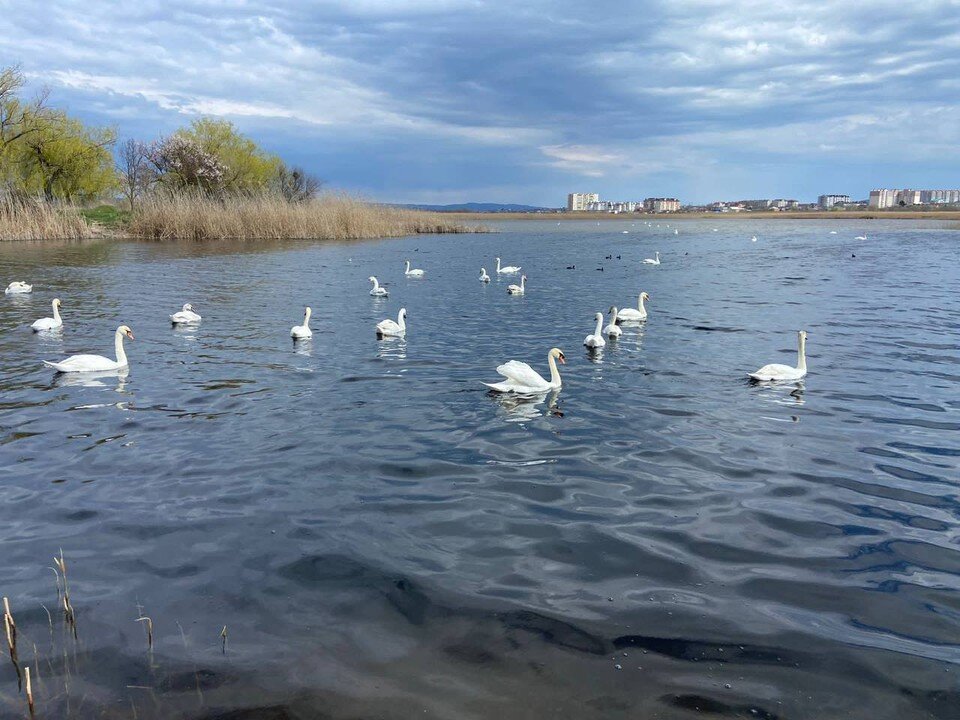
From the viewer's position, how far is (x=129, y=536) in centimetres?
596

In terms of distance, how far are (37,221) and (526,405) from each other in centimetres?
4424

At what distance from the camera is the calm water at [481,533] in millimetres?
4234

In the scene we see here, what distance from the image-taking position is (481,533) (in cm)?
611

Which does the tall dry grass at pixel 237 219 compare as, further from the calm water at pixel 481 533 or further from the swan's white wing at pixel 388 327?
the calm water at pixel 481 533

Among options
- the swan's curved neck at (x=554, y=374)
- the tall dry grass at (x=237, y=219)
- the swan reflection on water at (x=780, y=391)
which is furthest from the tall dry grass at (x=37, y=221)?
the swan reflection on water at (x=780, y=391)

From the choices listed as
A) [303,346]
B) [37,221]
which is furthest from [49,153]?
[303,346]

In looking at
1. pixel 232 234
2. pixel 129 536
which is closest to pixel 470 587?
pixel 129 536

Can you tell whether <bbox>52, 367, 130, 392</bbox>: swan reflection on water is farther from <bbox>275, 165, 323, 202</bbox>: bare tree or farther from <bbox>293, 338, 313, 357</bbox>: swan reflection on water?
<bbox>275, 165, 323, 202</bbox>: bare tree

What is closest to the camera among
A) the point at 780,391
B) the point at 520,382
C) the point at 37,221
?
the point at 520,382

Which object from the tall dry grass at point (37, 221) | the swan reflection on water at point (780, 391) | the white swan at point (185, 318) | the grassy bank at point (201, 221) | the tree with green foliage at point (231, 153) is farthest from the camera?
the tree with green foliage at point (231, 153)

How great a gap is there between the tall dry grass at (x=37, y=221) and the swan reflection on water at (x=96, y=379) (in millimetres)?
37457

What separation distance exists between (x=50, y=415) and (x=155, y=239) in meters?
41.1

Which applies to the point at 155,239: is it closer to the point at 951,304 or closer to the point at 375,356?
the point at 375,356

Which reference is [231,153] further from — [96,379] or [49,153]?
[96,379]
